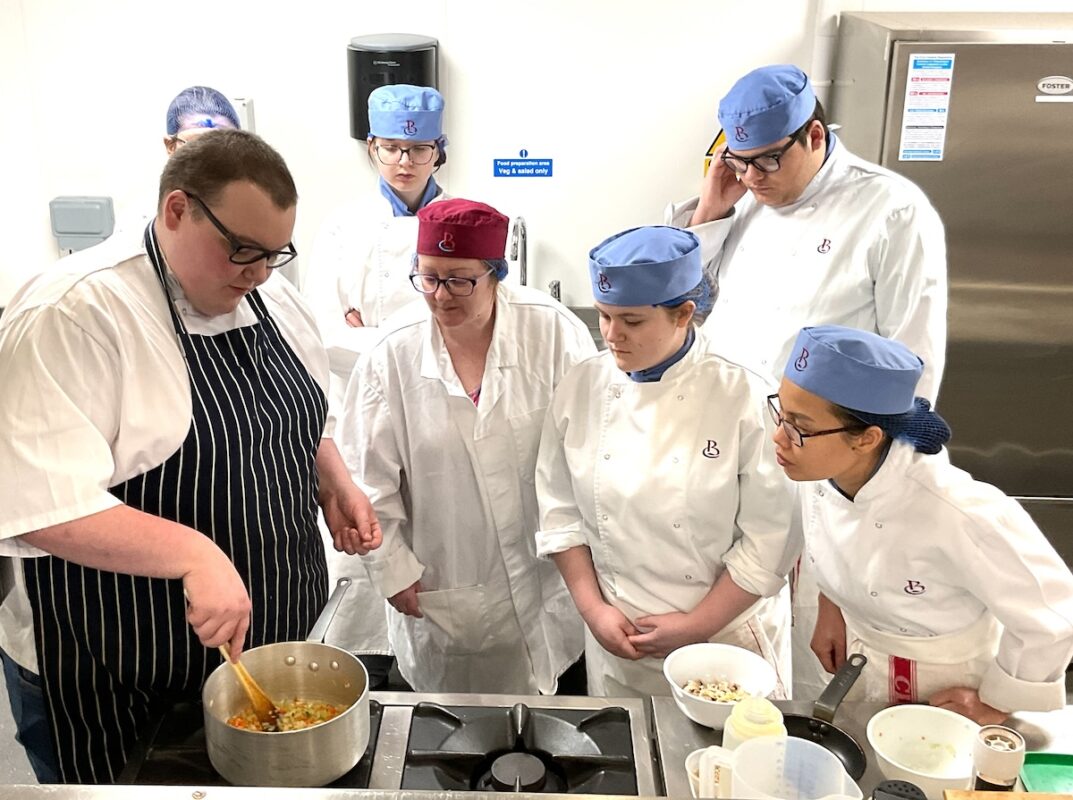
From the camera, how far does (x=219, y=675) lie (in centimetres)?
120

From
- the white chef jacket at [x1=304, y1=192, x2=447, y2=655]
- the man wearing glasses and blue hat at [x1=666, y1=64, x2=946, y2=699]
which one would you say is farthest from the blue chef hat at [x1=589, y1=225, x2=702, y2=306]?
the white chef jacket at [x1=304, y1=192, x2=447, y2=655]

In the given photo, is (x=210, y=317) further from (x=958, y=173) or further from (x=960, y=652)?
(x=958, y=173)

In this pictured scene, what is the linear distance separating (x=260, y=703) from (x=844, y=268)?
60.3 inches

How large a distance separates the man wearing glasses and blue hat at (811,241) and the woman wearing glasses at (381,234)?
32.3 inches

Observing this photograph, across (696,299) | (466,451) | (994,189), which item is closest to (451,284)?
(466,451)

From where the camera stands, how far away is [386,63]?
2990mm

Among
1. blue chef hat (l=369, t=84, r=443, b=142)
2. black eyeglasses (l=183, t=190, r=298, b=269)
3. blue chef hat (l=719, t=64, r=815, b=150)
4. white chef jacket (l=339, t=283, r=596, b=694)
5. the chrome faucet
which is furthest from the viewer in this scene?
the chrome faucet

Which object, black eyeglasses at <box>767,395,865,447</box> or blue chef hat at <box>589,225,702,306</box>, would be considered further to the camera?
blue chef hat at <box>589,225,702,306</box>

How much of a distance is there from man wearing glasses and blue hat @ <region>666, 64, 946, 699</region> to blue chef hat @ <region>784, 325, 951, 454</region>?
0.63 metres

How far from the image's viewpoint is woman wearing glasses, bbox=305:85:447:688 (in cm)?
266

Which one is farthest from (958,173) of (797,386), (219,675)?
(219,675)

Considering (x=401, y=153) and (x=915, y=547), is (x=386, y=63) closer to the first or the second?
(x=401, y=153)

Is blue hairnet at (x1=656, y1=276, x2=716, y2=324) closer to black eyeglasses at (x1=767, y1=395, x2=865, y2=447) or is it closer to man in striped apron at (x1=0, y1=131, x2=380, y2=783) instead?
black eyeglasses at (x1=767, y1=395, x2=865, y2=447)

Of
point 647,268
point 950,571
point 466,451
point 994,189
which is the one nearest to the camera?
point 950,571
